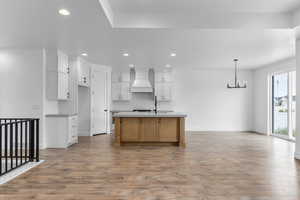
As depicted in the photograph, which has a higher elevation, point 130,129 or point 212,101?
point 212,101

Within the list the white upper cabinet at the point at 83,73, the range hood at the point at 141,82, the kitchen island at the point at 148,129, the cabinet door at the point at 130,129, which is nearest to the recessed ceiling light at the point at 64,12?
the kitchen island at the point at 148,129

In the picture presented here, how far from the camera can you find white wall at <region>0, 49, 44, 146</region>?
220 inches

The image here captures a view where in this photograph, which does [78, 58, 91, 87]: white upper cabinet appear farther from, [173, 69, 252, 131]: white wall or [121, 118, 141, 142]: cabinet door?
[173, 69, 252, 131]: white wall

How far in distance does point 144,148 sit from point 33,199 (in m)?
3.31

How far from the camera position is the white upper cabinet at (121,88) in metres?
8.92

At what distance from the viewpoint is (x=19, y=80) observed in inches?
221

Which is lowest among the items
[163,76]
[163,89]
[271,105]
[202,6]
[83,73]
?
[271,105]

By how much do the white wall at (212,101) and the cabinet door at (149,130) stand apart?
3.34 m

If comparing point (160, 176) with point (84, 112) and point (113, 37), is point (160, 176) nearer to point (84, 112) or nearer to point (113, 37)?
point (113, 37)

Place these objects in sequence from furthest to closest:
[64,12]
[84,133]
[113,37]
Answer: [84,133], [113,37], [64,12]

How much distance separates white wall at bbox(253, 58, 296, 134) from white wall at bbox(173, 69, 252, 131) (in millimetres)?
260

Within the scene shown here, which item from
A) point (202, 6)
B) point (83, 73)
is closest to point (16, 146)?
point (83, 73)

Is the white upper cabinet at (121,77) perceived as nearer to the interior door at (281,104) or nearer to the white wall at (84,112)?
the white wall at (84,112)

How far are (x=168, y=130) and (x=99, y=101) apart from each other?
3.27 m
